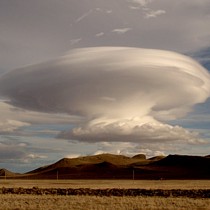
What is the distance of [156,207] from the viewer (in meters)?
33.3

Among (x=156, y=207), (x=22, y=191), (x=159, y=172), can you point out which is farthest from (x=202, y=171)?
(x=156, y=207)

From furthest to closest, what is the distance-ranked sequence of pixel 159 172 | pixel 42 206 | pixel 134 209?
pixel 159 172 < pixel 42 206 < pixel 134 209

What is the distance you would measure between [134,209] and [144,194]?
656 inches

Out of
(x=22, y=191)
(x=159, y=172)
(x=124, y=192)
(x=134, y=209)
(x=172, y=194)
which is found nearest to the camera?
(x=134, y=209)

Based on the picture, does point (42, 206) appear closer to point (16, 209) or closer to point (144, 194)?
point (16, 209)

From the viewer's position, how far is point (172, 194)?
47531mm

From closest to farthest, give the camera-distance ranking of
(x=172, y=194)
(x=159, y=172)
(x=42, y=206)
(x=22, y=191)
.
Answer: (x=42, y=206) → (x=172, y=194) → (x=22, y=191) → (x=159, y=172)

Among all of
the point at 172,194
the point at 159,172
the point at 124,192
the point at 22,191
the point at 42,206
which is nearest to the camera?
the point at 42,206

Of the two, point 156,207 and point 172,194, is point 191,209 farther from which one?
point 172,194

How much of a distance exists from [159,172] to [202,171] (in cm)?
1915

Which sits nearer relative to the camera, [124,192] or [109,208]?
[109,208]

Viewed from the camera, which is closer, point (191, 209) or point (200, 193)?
point (191, 209)

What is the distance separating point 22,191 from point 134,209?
2584 centimetres

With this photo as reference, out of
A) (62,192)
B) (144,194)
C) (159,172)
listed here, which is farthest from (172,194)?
(159,172)
